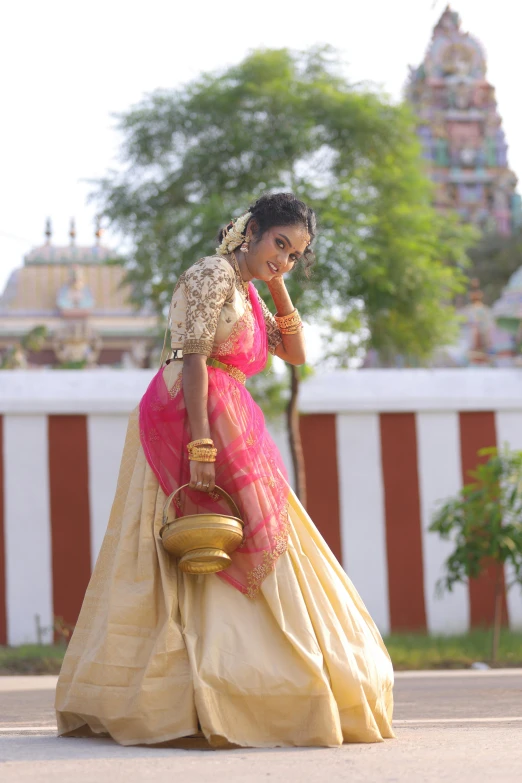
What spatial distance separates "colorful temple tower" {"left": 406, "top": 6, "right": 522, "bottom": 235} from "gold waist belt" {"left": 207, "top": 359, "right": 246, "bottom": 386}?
129 feet

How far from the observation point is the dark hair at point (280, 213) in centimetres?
336

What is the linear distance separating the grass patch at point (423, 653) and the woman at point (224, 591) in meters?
3.86

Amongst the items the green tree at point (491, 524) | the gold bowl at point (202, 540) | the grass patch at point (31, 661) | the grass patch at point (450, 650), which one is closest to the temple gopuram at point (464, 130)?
the grass patch at point (450, 650)

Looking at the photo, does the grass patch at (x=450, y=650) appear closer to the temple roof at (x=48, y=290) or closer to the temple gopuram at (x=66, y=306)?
the temple gopuram at (x=66, y=306)

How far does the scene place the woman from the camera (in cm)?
297

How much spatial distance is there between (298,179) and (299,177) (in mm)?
53

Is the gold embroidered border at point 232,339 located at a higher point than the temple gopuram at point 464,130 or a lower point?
lower

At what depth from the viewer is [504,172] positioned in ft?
140

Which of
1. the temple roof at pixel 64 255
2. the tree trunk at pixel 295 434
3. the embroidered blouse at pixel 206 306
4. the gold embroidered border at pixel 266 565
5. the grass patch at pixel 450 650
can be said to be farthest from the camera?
the temple roof at pixel 64 255

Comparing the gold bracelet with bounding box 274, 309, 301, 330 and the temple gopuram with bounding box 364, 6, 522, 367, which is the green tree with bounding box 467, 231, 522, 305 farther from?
the gold bracelet with bounding box 274, 309, 301, 330

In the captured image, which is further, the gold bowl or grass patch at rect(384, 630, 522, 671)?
grass patch at rect(384, 630, 522, 671)

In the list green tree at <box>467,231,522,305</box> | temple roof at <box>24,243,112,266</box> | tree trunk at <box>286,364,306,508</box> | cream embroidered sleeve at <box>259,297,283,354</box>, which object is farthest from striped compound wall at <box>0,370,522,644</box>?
green tree at <box>467,231,522,305</box>

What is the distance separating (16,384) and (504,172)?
3640 centimetres

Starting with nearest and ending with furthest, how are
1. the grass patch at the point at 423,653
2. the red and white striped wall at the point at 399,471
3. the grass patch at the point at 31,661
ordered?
the grass patch at the point at 31,661 → the grass patch at the point at 423,653 → the red and white striped wall at the point at 399,471
